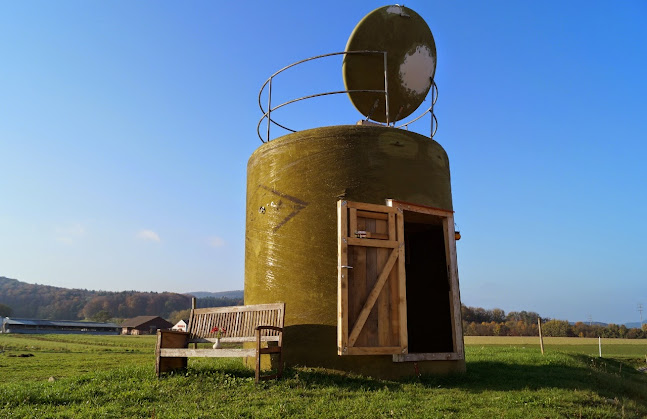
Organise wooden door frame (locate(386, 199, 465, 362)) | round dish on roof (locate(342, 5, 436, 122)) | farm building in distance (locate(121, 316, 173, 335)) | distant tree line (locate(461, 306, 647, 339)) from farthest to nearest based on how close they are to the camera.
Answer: farm building in distance (locate(121, 316, 173, 335))
distant tree line (locate(461, 306, 647, 339))
round dish on roof (locate(342, 5, 436, 122))
wooden door frame (locate(386, 199, 465, 362))

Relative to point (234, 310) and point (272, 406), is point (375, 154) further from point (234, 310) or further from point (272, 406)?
point (272, 406)

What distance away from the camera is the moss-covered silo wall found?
8.05 m

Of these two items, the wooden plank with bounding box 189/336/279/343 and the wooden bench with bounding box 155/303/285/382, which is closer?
the wooden bench with bounding box 155/303/285/382

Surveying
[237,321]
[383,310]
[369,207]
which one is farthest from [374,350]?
[237,321]

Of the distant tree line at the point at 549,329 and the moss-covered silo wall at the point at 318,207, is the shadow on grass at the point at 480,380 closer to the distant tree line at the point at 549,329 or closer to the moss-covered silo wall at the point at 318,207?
the moss-covered silo wall at the point at 318,207

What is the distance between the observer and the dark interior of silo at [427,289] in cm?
1127

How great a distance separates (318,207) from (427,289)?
4.45 m

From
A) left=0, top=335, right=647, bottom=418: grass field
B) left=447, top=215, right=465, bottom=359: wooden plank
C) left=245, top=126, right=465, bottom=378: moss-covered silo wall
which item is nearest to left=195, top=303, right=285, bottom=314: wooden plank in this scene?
left=245, top=126, right=465, bottom=378: moss-covered silo wall

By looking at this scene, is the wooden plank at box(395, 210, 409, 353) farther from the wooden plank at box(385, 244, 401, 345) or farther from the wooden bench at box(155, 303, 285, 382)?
the wooden bench at box(155, 303, 285, 382)

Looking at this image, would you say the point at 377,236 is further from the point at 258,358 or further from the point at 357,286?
the point at 258,358

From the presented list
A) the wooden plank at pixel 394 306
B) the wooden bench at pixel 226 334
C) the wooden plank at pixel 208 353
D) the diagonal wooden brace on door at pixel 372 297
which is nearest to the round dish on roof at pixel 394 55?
the diagonal wooden brace on door at pixel 372 297

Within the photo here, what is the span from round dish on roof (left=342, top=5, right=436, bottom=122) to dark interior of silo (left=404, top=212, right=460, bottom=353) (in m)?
3.12

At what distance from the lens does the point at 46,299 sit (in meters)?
153

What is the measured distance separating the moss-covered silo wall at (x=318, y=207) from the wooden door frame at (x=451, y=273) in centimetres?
13
